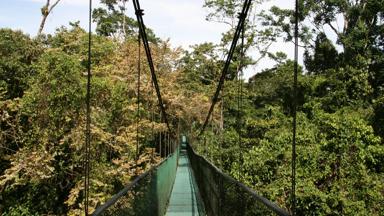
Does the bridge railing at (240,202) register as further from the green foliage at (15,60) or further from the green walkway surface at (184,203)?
the green foliage at (15,60)

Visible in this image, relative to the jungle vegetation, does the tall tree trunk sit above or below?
above

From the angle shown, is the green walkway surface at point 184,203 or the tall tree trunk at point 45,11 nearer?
the green walkway surface at point 184,203

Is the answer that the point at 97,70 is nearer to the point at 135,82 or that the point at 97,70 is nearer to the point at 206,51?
the point at 135,82

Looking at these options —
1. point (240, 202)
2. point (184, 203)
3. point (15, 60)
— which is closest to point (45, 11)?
point (15, 60)

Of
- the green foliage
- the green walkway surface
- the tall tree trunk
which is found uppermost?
the tall tree trunk

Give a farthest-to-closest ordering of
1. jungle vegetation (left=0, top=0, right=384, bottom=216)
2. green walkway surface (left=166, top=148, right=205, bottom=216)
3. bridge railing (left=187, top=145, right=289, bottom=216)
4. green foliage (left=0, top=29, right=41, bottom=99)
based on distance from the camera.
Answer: green foliage (left=0, top=29, right=41, bottom=99) → jungle vegetation (left=0, top=0, right=384, bottom=216) → green walkway surface (left=166, top=148, right=205, bottom=216) → bridge railing (left=187, top=145, right=289, bottom=216)

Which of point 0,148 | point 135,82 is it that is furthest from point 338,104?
point 0,148

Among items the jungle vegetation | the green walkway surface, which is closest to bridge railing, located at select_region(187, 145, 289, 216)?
the green walkway surface

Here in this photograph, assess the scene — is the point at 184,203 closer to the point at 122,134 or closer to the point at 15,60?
the point at 122,134

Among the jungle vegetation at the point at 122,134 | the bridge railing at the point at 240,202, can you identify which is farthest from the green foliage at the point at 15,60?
the bridge railing at the point at 240,202

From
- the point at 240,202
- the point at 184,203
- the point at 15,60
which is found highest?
the point at 15,60

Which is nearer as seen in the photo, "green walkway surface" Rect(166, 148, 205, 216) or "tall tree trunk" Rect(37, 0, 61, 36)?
"green walkway surface" Rect(166, 148, 205, 216)

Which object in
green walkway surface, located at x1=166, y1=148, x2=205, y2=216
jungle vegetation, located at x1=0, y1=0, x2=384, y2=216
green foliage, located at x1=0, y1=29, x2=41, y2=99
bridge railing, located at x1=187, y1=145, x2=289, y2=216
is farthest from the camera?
green foliage, located at x1=0, y1=29, x2=41, y2=99

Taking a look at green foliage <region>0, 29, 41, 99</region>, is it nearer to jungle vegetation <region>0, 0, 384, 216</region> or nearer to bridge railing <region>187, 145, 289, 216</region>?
jungle vegetation <region>0, 0, 384, 216</region>
